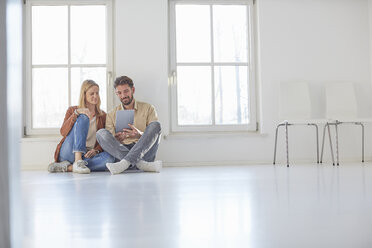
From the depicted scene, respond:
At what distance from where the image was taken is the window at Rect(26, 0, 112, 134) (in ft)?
16.4

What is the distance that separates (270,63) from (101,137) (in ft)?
7.73

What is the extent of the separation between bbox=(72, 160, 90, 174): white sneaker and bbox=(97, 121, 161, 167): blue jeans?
257 mm

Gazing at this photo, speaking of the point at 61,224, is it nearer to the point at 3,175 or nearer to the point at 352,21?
the point at 3,175

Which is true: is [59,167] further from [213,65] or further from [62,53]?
[213,65]

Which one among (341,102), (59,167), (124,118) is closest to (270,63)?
(341,102)

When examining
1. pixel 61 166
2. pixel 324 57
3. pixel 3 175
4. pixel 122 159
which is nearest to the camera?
pixel 3 175

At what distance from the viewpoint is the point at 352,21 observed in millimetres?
5223

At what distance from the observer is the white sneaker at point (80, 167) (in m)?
3.88

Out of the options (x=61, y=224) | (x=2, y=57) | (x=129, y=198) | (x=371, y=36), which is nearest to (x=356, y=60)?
(x=371, y=36)

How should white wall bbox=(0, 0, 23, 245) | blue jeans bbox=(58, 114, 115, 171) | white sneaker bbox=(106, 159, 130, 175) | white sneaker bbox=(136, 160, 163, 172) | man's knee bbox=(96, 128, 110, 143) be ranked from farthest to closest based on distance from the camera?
blue jeans bbox=(58, 114, 115, 171), man's knee bbox=(96, 128, 110, 143), white sneaker bbox=(136, 160, 163, 172), white sneaker bbox=(106, 159, 130, 175), white wall bbox=(0, 0, 23, 245)

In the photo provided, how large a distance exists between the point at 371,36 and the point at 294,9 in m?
1.07

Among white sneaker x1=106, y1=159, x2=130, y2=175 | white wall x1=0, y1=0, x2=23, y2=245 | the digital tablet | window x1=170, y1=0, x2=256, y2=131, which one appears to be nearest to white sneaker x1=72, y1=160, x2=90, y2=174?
white sneaker x1=106, y1=159, x2=130, y2=175

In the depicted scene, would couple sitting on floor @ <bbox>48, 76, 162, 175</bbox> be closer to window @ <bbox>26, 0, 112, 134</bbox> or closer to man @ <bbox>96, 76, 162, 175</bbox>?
man @ <bbox>96, 76, 162, 175</bbox>

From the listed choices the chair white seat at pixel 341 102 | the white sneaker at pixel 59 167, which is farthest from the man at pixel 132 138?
the chair white seat at pixel 341 102
